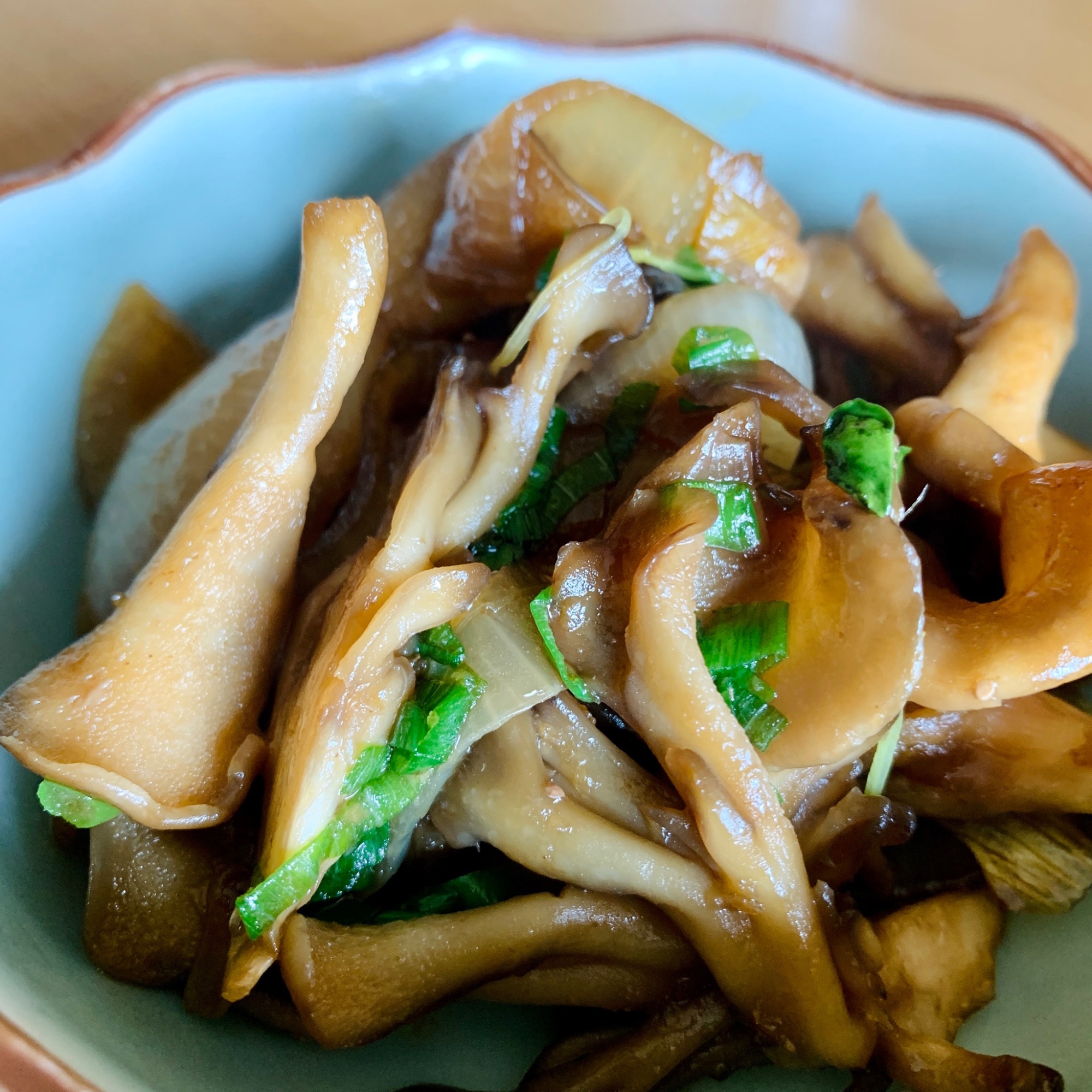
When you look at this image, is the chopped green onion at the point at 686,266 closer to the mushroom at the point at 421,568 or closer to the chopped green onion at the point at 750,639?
the mushroom at the point at 421,568

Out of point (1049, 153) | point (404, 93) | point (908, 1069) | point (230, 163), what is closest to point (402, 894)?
point (908, 1069)

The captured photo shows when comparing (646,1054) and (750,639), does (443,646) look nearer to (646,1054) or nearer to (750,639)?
(750,639)

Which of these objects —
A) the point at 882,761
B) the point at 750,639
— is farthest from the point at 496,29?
the point at 882,761

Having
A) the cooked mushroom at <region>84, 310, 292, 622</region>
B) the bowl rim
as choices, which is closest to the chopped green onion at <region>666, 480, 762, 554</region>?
the cooked mushroom at <region>84, 310, 292, 622</region>

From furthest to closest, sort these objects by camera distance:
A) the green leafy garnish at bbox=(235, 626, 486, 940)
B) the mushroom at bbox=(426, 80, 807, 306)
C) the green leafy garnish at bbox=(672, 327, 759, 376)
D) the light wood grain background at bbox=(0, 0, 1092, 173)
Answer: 1. the light wood grain background at bbox=(0, 0, 1092, 173)
2. the mushroom at bbox=(426, 80, 807, 306)
3. the green leafy garnish at bbox=(672, 327, 759, 376)
4. the green leafy garnish at bbox=(235, 626, 486, 940)

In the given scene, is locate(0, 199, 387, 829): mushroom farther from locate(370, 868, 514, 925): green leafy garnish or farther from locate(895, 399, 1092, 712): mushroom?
locate(895, 399, 1092, 712): mushroom

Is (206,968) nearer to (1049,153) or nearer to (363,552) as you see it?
(363,552)
